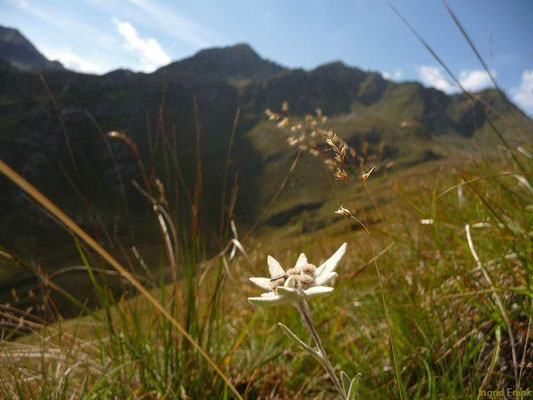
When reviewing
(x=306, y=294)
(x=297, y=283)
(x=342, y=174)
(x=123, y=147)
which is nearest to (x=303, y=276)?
(x=297, y=283)

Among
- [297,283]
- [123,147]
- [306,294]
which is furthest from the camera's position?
[123,147]

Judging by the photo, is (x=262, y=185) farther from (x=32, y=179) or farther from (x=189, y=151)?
(x=32, y=179)

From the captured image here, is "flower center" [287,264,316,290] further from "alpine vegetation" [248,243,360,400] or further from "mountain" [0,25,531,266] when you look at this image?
"mountain" [0,25,531,266]

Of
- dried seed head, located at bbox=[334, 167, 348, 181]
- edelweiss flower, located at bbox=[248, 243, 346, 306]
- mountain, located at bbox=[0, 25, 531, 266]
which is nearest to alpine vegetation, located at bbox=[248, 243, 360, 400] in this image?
edelweiss flower, located at bbox=[248, 243, 346, 306]

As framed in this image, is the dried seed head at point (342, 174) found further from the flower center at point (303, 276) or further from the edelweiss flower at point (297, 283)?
the flower center at point (303, 276)

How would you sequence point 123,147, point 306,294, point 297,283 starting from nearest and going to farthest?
1. point 306,294
2. point 297,283
3. point 123,147

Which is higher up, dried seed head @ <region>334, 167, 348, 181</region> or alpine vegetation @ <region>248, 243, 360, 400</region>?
dried seed head @ <region>334, 167, 348, 181</region>

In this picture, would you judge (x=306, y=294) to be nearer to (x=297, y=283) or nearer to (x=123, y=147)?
(x=297, y=283)

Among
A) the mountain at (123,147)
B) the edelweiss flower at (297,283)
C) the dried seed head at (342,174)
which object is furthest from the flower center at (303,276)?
the mountain at (123,147)
